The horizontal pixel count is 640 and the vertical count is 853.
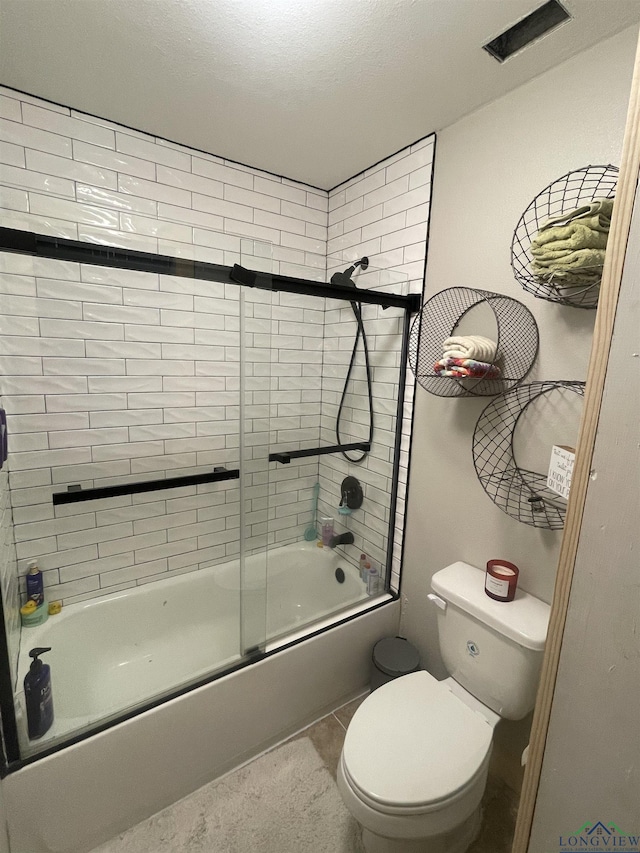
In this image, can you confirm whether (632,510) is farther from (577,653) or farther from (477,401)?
(477,401)

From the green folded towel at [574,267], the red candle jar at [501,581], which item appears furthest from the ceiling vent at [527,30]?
the red candle jar at [501,581]

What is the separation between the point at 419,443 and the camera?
5.60 ft

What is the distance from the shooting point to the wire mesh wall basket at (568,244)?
94cm

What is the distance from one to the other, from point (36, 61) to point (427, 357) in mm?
1711

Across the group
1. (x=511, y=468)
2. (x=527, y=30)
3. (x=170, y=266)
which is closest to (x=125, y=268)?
(x=170, y=266)

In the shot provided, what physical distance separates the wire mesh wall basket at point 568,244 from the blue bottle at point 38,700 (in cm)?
196

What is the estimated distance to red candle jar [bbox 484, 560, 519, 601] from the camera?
1274 millimetres

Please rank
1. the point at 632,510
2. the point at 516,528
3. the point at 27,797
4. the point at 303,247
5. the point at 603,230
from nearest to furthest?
the point at 632,510, the point at 603,230, the point at 27,797, the point at 516,528, the point at 303,247

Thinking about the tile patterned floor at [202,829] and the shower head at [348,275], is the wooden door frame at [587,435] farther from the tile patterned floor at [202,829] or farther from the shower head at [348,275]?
the shower head at [348,275]

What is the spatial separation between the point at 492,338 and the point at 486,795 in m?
1.72

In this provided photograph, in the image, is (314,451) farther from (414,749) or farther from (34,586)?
(34,586)

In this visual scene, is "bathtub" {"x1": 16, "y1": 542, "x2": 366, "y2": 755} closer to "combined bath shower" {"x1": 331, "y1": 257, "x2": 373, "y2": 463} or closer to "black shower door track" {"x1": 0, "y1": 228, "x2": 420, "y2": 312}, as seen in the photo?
"combined bath shower" {"x1": 331, "y1": 257, "x2": 373, "y2": 463}

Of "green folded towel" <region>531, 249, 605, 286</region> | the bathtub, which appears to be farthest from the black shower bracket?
"green folded towel" <region>531, 249, 605, 286</region>

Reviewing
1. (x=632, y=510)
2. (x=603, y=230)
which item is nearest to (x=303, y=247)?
(x=603, y=230)
